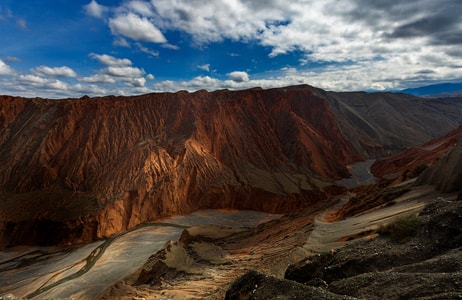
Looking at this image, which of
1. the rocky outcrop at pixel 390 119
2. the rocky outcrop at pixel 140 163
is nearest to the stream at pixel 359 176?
the rocky outcrop at pixel 140 163

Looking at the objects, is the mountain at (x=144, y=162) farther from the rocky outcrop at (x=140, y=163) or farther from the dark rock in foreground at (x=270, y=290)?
the dark rock in foreground at (x=270, y=290)

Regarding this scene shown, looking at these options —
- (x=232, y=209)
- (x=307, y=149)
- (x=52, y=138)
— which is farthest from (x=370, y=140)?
(x=52, y=138)

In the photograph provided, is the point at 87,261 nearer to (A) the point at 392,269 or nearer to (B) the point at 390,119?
(A) the point at 392,269

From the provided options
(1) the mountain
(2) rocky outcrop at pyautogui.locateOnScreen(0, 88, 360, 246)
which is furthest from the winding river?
(2) rocky outcrop at pyautogui.locateOnScreen(0, 88, 360, 246)

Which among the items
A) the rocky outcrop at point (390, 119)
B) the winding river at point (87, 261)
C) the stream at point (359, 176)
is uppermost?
the rocky outcrop at point (390, 119)

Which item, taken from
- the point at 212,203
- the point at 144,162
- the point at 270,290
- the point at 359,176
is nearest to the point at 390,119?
the point at 359,176
